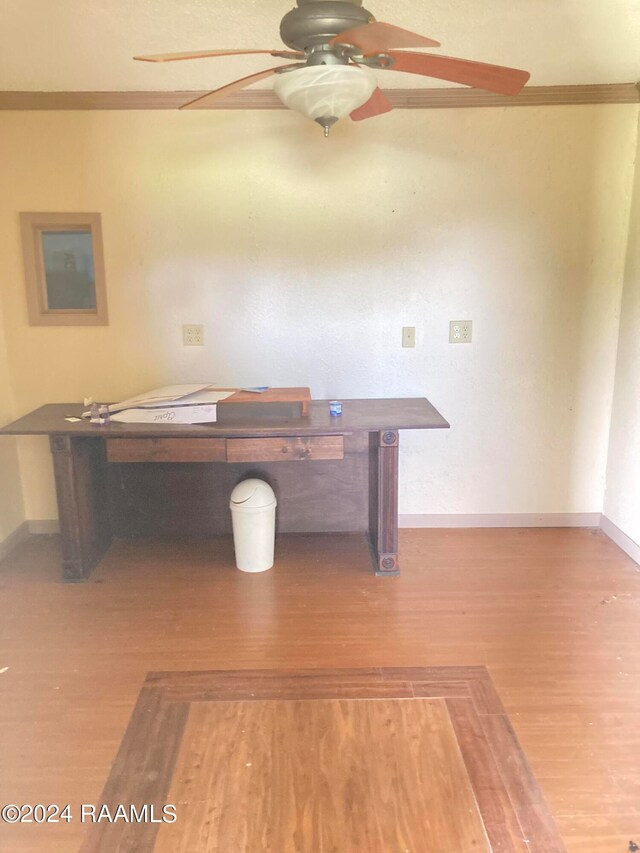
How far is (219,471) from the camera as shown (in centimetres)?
309

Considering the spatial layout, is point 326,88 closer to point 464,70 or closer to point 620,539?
point 464,70

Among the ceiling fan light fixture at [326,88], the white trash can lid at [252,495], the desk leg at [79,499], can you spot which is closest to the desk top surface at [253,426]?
the desk leg at [79,499]

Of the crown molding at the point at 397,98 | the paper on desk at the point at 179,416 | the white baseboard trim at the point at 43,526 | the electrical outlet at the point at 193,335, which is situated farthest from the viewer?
the white baseboard trim at the point at 43,526

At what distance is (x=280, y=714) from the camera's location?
1.89 meters

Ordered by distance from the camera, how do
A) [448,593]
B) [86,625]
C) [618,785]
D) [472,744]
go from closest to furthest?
[618,785] < [472,744] < [86,625] < [448,593]

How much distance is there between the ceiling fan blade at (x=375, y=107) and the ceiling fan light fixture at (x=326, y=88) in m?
0.37

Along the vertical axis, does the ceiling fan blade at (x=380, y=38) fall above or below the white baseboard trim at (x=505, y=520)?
above

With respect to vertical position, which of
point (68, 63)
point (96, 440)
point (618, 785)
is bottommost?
point (618, 785)

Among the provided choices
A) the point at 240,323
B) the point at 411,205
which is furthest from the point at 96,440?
the point at 411,205

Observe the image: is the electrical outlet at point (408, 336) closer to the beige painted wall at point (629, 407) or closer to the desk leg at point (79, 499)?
the beige painted wall at point (629, 407)

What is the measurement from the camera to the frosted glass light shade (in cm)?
147

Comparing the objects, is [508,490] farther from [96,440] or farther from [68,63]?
[68,63]

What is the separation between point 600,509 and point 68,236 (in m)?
3.00

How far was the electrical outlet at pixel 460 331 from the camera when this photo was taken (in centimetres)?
304
